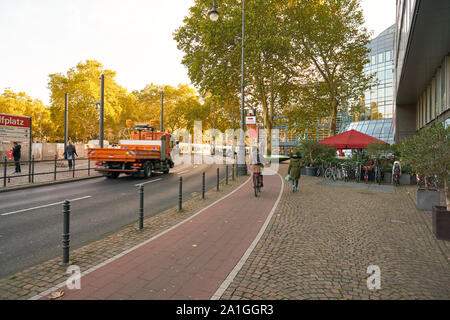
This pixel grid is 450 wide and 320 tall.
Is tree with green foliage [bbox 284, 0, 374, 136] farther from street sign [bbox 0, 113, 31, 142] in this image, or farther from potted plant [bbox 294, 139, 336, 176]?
street sign [bbox 0, 113, 31, 142]

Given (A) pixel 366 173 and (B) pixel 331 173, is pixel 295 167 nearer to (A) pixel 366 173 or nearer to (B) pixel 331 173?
(A) pixel 366 173

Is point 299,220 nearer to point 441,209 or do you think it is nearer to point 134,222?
point 441,209

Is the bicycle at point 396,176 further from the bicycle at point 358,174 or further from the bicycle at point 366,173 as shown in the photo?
the bicycle at point 358,174

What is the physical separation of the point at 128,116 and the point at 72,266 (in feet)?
183

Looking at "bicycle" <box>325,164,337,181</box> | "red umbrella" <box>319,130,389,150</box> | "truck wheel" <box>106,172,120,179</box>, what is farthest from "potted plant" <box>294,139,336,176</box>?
"truck wheel" <box>106,172,120,179</box>

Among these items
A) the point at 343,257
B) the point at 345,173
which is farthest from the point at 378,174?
the point at 343,257

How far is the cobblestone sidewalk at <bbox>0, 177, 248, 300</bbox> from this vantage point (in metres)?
3.54

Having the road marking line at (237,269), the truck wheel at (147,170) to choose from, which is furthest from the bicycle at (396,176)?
the truck wheel at (147,170)

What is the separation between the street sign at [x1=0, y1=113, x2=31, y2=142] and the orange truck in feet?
9.55

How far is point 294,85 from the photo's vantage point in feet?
95.7

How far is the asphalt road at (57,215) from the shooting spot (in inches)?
193

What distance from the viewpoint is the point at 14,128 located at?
13.1 m

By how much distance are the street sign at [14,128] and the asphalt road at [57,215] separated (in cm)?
304
